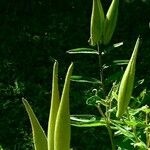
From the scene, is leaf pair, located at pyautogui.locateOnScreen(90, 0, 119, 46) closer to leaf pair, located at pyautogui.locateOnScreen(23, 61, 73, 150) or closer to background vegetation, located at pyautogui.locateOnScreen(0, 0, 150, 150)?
leaf pair, located at pyautogui.locateOnScreen(23, 61, 73, 150)

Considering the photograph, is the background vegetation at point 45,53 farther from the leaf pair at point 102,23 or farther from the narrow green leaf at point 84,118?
the leaf pair at point 102,23

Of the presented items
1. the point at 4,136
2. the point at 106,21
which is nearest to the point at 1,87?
the point at 4,136

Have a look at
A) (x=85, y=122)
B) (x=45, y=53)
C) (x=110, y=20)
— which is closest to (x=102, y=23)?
(x=110, y=20)

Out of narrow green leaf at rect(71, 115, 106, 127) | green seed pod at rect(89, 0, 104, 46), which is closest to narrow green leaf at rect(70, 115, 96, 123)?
narrow green leaf at rect(71, 115, 106, 127)

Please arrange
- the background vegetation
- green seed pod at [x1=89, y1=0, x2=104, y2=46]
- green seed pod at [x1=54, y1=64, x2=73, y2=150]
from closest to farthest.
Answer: green seed pod at [x1=54, y1=64, x2=73, y2=150] → green seed pod at [x1=89, y1=0, x2=104, y2=46] → the background vegetation

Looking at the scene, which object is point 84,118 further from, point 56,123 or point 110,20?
point 56,123

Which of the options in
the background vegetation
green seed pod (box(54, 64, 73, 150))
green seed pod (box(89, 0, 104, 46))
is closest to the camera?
green seed pod (box(54, 64, 73, 150))

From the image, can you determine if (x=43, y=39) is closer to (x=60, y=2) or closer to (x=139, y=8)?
(x=60, y=2)
